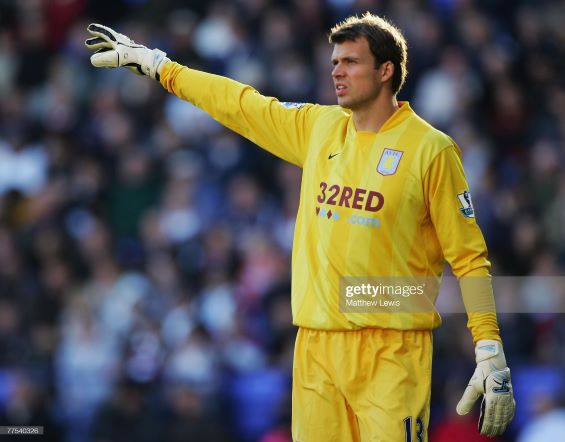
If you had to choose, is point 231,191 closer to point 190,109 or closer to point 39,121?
point 190,109

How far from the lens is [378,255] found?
596 cm

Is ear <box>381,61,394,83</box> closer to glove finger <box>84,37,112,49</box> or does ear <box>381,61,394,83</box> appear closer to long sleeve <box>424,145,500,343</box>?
long sleeve <box>424,145,500,343</box>

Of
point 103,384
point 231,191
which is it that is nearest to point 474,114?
point 231,191

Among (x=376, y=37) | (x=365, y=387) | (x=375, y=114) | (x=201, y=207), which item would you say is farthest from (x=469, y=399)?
(x=201, y=207)

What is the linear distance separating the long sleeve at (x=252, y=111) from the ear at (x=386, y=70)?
1.43 ft

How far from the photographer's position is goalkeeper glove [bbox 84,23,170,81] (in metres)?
6.48

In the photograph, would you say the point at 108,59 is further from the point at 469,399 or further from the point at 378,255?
the point at 469,399

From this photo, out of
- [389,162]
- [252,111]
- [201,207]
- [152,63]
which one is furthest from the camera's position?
[201,207]

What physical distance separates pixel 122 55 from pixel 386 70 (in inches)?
55.6

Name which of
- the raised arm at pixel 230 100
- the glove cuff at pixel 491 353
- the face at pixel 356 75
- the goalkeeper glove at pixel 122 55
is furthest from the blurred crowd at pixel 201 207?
the goalkeeper glove at pixel 122 55

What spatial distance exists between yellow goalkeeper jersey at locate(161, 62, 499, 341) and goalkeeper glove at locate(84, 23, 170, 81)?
979 mm

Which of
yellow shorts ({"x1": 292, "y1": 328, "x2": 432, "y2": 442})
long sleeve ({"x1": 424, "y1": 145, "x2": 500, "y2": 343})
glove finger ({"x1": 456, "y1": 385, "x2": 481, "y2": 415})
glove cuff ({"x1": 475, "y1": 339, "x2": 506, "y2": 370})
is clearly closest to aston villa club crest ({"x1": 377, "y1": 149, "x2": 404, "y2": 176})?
long sleeve ({"x1": 424, "y1": 145, "x2": 500, "y2": 343})

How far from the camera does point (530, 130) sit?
39.7 ft

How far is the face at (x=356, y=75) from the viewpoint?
19.9ft
